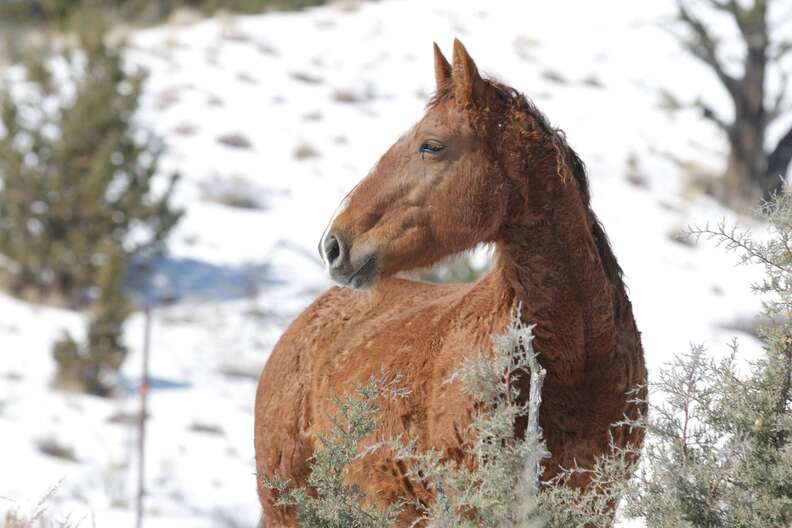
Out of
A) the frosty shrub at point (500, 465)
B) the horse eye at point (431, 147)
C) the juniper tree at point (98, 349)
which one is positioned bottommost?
the juniper tree at point (98, 349)

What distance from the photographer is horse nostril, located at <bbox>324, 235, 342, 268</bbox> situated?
3703 mm

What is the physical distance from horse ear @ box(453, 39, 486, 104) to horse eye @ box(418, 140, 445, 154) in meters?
0.17

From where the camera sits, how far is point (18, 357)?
39.7 ft

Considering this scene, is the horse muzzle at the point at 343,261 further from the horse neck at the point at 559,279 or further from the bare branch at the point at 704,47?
the bare branch at the point at 704,47

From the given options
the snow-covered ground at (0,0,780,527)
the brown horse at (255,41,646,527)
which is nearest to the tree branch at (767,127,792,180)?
the snow-covered ground at (0,0,780,527)

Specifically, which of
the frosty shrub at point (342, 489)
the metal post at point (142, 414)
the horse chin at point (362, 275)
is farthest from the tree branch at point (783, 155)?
the frosty shrub at point (342, 489)

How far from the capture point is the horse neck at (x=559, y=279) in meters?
3.64

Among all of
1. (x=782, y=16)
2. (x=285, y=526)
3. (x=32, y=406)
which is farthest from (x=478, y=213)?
(x=782, y=16)

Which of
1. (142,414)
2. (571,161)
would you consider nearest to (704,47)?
(142,414)

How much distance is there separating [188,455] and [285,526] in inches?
231

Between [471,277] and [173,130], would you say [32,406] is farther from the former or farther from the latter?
[173,130]

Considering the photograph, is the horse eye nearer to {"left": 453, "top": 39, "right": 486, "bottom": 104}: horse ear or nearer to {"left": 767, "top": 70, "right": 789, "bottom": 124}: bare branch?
{"left": 453, "top": 39, "right": 486, "bottom": 104}: horse ear

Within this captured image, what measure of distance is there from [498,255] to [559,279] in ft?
0.78

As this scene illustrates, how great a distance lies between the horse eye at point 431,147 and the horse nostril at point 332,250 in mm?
406
